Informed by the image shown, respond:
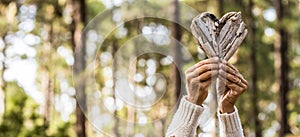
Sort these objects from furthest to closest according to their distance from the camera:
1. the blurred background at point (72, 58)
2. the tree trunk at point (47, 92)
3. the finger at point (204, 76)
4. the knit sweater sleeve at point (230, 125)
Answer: the tree trunk at point (47, 92)
the blurred background at point (72, 58)
the knit sweater sleeve at point (230, 125)
the finger at point (204, 76)

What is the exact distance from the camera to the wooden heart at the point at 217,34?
7.67 ft

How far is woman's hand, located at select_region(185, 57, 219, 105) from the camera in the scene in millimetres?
2281

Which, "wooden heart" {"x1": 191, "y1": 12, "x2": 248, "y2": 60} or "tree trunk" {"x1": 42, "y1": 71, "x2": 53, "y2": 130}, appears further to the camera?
"tree trunk" {"x1": 42, "y1": 71, "x2": 53, "y2": 130}

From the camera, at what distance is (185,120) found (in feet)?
7.74

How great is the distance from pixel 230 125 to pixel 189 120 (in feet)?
0.53

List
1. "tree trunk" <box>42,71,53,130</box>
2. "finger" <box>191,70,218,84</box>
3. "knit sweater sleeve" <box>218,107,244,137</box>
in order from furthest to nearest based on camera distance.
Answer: "tree trunk" <box>42,71,53,130</box> → "knit sweater sleeve" <box>218,107,244,137</box> → "finger" <box>191,70,218,84</box>

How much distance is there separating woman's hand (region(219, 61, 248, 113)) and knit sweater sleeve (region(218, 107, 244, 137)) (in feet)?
0.09

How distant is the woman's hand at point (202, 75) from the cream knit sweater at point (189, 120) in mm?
57

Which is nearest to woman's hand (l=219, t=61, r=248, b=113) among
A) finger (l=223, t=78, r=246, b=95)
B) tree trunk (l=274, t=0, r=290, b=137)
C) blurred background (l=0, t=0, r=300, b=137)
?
finger (l=223, t=78, r=246, b=95)

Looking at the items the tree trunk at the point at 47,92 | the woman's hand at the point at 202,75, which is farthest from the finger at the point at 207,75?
the tree trunk at the point at 47,92

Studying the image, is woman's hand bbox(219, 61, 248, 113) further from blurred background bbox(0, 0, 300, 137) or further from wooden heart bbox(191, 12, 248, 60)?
blurred background bbox(0, 0, 300, 137)

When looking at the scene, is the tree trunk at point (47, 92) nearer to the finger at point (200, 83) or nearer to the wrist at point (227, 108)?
the wrist at point (227, 108)

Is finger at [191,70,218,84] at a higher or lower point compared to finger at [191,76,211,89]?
higher

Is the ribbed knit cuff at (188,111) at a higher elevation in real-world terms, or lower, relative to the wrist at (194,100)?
lower
